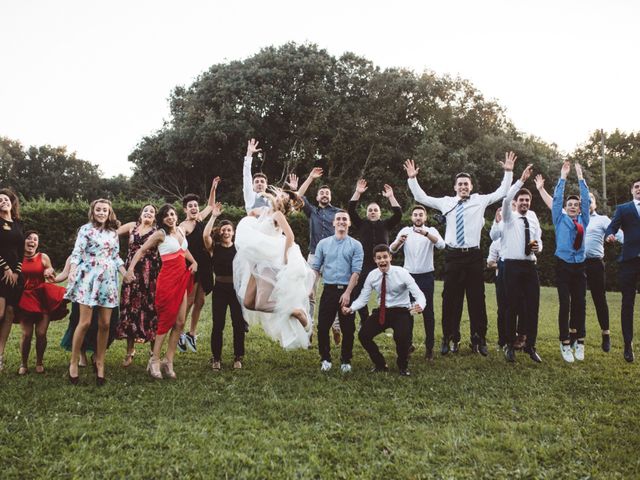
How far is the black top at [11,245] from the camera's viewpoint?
6070 mm

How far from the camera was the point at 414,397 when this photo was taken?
5473 mm

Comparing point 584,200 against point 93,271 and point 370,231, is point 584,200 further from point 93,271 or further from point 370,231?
point 93,271

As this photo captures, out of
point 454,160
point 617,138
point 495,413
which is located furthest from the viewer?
point 617,138

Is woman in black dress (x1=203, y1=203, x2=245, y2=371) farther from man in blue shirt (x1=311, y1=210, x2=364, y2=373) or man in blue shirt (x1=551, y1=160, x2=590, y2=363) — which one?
man in blue shirt (x1=551, y1=160, x2=590, y2=363)

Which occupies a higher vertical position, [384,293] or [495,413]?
[384,293]

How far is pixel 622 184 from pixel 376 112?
30.5 metres

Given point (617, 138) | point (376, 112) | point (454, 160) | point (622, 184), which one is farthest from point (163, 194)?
point (617, 138)

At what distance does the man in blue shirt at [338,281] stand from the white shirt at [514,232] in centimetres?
223

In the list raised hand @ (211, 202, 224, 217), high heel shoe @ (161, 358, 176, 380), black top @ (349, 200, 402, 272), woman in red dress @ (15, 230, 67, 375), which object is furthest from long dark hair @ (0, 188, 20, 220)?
black top @ (349, 200, 402, 272)

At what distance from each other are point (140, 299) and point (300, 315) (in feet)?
7.21

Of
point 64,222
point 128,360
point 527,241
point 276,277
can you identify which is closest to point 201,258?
point 276,277

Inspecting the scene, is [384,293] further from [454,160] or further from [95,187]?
[95,187]

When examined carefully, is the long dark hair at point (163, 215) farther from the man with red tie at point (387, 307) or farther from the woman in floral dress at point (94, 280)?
the man with red tie at point (387, 307)

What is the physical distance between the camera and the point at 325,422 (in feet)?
15.3
